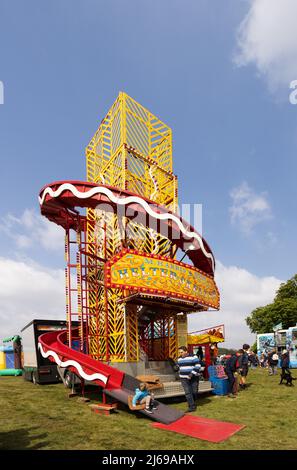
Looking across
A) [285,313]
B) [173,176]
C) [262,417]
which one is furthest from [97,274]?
[285,313]

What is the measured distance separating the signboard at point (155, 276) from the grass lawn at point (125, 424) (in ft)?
13.8

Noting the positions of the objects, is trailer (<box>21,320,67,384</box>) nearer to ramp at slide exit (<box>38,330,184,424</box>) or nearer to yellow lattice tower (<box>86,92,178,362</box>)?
yellow lattice tower (<box>86,92,178,362</box>)

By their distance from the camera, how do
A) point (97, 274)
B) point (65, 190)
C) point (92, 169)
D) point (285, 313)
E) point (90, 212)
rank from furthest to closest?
point (285, 313) < point (92, 169) < point (90, 212) < point (97, 274) < point (65, 190)

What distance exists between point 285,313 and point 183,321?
131 ft

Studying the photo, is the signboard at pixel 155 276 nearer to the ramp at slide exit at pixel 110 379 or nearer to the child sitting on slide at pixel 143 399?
the ramp at slide exit at pixel 110 379

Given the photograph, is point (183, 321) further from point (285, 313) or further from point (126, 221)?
point (285, 313)

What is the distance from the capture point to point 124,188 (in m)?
18.5

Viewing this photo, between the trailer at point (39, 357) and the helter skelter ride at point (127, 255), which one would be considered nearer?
the helter skelter ride at point (127, 255)

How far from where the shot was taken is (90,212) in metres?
20.8

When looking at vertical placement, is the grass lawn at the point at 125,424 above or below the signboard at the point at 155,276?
below

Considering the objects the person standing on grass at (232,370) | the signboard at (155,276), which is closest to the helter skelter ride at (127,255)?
the signboard at (155,276)

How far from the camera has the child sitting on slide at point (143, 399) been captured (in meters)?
10.7

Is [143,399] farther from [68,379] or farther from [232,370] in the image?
[68,379]

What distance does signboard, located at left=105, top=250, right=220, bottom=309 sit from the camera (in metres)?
13.7
